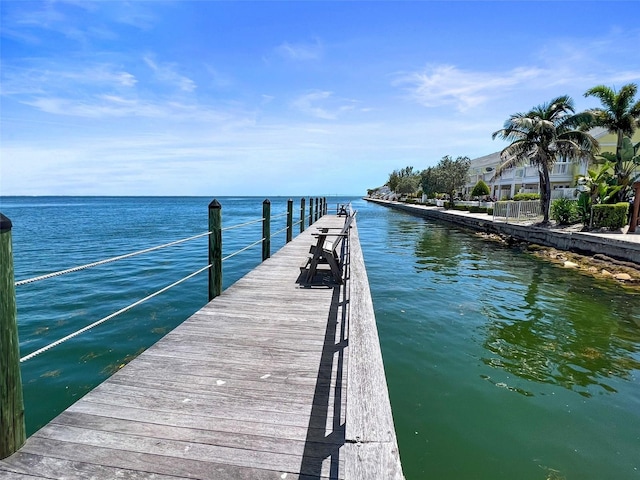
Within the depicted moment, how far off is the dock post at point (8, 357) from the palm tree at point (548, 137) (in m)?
21.9

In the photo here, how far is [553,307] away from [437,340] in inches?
146

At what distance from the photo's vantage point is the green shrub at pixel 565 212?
58.9 feet

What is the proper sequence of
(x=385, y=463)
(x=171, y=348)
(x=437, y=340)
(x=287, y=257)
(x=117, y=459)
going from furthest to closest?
1. (x=287, y=257)
2. (x=437, y=340)
3. (x=171, y=348)
4. (x=117, y=459)
5. (x=385, y=463)

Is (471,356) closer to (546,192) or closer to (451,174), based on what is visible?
(546,192)

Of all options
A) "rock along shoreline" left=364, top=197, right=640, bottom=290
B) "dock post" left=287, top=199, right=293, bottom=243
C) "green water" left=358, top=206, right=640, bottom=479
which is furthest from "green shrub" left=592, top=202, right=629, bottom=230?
"dock post" left=287, top=199, right=293, bottom=243

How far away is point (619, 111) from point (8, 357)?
1021 inches

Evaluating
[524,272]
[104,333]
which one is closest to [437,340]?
[104,333]

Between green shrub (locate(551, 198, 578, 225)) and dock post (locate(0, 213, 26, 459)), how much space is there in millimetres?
21412

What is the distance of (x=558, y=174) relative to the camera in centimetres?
3159

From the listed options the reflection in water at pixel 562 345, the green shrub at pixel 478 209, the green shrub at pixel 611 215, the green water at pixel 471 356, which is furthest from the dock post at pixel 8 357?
the green shrub at pixel 478 209

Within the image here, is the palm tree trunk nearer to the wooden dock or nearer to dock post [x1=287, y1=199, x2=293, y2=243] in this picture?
dock post [x1=287, y1=199, x2=293, y2=243]

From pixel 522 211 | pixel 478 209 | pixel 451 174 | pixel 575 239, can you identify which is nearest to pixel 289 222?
pixel 575 239

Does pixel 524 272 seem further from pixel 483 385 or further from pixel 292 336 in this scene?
pixel 292 336

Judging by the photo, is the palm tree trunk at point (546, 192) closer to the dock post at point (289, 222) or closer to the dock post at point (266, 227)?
the dock post at point (289, 222)
